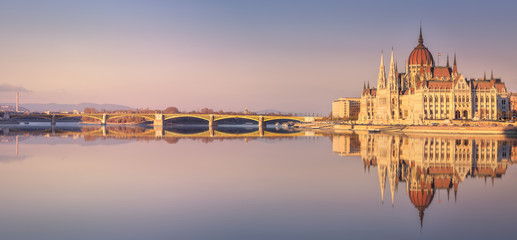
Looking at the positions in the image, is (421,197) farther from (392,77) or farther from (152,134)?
(392,77)

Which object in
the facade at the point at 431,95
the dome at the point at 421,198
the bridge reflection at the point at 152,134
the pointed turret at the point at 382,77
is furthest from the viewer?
the pointed turret at the point at 382,77

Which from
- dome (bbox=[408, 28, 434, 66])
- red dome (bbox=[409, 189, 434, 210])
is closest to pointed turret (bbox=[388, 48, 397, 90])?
dome (bbox=[408, 28, 434, 66])

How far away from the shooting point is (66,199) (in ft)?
62.4

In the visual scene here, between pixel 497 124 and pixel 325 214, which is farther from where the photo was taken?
pixel 497 124

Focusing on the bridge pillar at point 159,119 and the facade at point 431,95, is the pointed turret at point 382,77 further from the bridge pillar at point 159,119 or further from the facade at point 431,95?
the bridge pillar at point 159,119

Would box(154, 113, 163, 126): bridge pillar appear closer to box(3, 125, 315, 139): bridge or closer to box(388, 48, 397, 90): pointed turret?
box(3, 125, 315, 139): bridge

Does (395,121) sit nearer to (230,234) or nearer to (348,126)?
(348,126)

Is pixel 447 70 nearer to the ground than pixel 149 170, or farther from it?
farther from it

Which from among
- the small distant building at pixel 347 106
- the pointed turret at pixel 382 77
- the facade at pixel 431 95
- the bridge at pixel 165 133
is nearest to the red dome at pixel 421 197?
the bridge at pixel 165 133

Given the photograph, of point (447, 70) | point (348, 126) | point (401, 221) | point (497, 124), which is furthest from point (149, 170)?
point (447, 70)

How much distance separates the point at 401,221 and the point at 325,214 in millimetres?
2600

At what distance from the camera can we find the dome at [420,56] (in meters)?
123

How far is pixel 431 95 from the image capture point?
344ft

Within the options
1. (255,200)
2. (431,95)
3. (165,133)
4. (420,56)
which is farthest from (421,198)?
(420,56)
